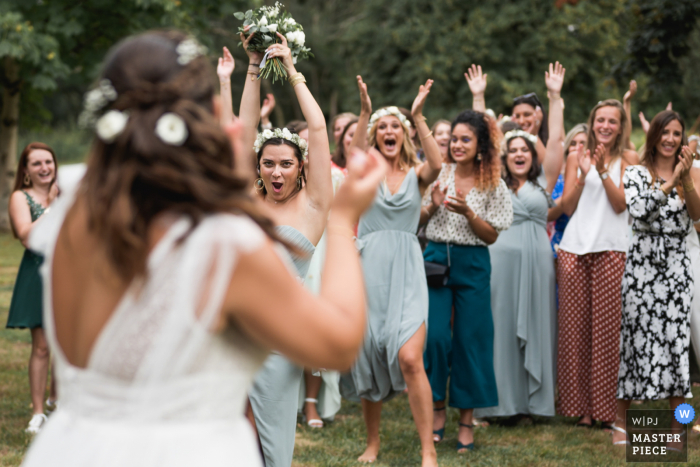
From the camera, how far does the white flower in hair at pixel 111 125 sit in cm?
161

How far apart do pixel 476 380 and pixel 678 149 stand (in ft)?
7.95

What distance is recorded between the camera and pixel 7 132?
1992 centimetres

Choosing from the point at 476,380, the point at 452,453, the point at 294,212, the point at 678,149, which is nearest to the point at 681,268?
the point at 678,149

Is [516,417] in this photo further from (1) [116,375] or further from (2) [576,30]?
(2) [576,30]

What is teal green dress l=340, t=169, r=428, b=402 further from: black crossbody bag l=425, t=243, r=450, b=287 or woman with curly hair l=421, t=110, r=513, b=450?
woman with curly hair l=421, t=110, r=513, b=450

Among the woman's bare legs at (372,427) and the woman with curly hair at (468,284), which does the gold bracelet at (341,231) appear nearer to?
the woman's bare legs at (372,427)

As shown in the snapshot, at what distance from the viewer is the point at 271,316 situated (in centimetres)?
156

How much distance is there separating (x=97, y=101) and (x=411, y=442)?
487cm

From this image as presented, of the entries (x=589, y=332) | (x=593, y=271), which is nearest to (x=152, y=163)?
(x=593, y=271)

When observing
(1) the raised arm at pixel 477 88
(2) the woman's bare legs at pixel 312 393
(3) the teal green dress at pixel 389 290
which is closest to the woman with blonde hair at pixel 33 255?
(2) the woman's bare legs at pixel 312 393

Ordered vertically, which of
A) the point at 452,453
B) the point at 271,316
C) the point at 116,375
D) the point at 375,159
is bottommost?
the point at 452,453

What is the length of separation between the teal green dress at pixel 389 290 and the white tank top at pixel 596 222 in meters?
1.59

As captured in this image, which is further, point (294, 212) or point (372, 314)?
point (372, 314)

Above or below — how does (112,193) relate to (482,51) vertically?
below
